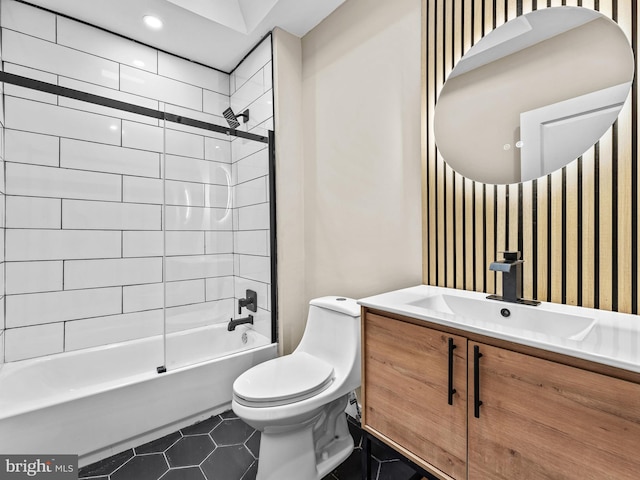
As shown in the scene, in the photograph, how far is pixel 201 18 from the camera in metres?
1.98

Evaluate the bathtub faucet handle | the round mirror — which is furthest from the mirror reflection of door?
the bathtub faucet handle

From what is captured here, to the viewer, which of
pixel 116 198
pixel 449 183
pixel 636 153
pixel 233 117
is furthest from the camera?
pixel 233 117

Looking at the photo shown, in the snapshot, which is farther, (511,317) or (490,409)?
(511,317)

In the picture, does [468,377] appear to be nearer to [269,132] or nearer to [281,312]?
[281,312]

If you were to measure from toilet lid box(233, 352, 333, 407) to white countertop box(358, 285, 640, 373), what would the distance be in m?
0.46

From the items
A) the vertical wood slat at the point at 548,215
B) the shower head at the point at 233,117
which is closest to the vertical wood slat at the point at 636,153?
the vertical wood slat at the point at 548,215

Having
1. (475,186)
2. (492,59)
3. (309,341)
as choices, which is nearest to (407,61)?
(492,59)

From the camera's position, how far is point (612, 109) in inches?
38.9

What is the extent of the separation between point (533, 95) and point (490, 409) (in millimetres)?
1064

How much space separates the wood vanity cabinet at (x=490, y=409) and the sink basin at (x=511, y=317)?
110 mm

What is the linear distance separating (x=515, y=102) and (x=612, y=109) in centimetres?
30

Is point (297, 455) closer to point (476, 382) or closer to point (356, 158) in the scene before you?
point (476, 382)

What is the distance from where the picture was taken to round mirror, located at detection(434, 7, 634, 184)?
39.7 inches

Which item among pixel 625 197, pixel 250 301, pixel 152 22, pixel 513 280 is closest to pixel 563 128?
pixel 625 197
